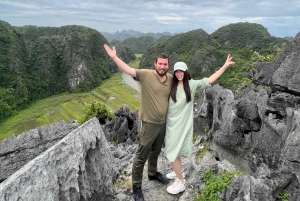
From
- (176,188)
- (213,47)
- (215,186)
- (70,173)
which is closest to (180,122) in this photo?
(215,186)

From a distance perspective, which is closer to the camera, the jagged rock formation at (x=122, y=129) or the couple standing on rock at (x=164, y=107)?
the couple standing on rock at (x=164, y=107)

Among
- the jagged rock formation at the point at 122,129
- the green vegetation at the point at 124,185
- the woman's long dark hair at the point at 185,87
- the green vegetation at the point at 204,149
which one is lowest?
the jagged rock formation at the point at 122,129

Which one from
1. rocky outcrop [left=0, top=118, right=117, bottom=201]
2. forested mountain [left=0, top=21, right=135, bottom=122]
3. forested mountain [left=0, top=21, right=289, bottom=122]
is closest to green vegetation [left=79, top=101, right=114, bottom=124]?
rocky outcrop [left=0, top=118, right=117, bottom=201]

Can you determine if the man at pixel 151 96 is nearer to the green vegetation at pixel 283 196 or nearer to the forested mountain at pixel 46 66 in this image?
the green vegetation at pixel 283 196

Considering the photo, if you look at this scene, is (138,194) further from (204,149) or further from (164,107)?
(204,149)

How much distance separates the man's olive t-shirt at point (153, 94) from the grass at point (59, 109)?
53103 millimetres

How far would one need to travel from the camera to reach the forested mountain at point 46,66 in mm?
90938

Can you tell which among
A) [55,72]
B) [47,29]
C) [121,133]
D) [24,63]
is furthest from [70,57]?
[121,133]

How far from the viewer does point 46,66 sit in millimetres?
114500

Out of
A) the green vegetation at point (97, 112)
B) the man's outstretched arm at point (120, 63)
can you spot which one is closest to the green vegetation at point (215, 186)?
the man's outstretched arm at point (120, 63)

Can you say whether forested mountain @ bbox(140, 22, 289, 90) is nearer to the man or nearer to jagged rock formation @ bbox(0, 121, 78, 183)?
jagged rock formation @ bbox(0, 121, 78, 183)

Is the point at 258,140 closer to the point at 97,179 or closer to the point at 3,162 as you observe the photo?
the point at 97,179

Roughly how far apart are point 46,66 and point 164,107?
4711 inches

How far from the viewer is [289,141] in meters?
5.62
